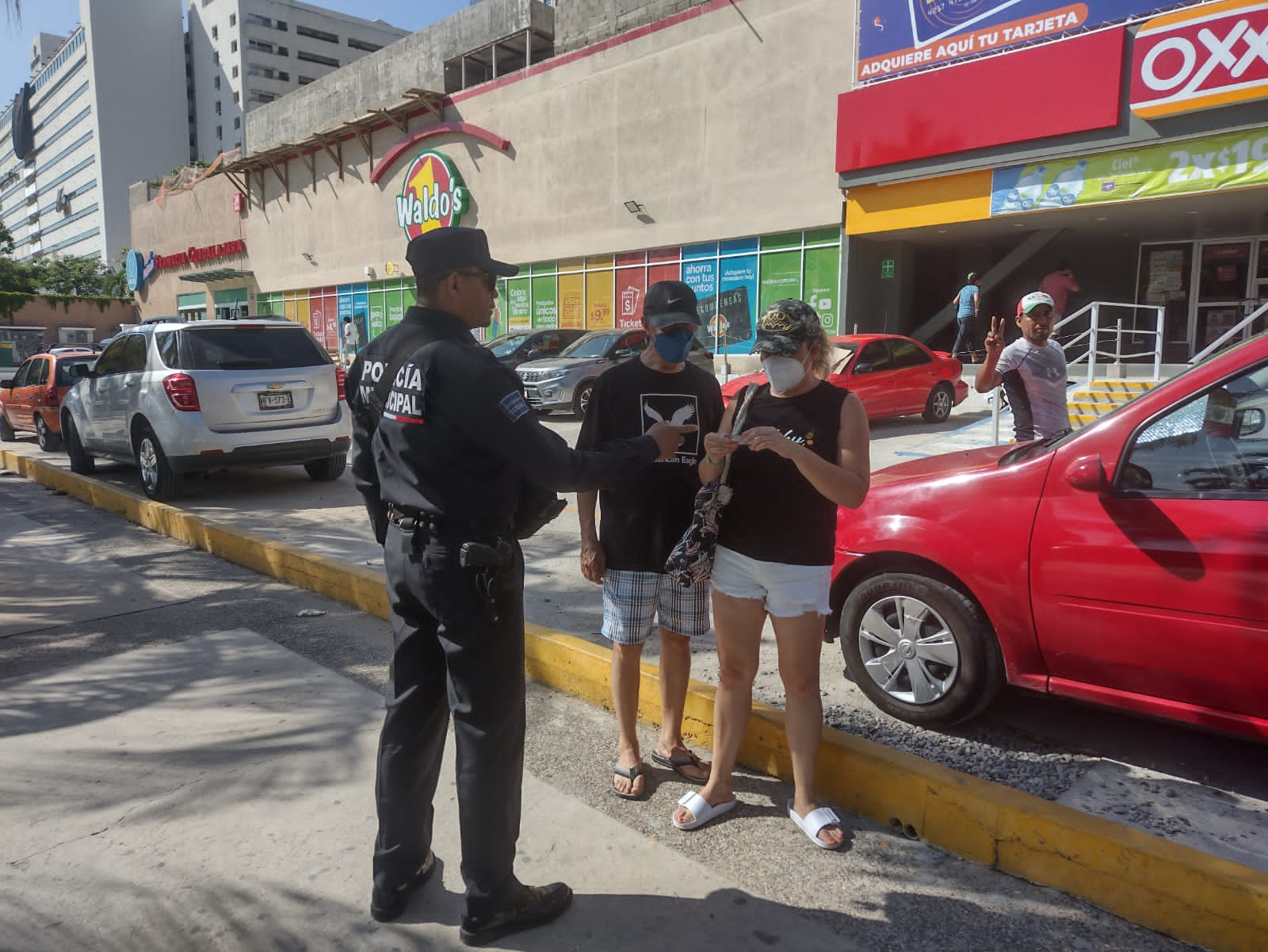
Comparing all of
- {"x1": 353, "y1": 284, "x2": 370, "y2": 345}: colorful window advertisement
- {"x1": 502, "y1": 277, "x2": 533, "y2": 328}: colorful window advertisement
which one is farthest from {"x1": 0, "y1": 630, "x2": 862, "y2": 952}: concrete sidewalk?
{"x1": 353, "y1": 284, "x2": 370, "y2": 345}: colorful window advertisement

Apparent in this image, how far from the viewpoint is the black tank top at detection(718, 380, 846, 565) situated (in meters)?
2.75

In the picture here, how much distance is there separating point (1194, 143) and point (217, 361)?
14.7 meters

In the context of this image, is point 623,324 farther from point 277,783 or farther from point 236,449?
point 277,783

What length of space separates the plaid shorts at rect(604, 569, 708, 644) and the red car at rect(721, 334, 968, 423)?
874 centimetres

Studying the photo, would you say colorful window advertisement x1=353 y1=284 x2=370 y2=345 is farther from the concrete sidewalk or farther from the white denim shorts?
the white denim shorts

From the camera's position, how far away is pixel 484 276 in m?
2.44

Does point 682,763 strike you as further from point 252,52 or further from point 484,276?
point 252,52

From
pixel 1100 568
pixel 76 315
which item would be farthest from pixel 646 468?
pixel 76 315

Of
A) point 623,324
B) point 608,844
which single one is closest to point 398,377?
point 608,844

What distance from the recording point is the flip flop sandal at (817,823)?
9.23 ft

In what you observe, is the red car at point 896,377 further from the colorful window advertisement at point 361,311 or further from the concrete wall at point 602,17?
the colorful window advertisement at point 361,311

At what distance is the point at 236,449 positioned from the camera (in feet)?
26.8

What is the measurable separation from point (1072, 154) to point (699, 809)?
15.8 metres

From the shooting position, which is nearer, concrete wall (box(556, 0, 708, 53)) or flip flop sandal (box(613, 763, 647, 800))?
flip flop sandal (box(613, 763, 647, 800))
